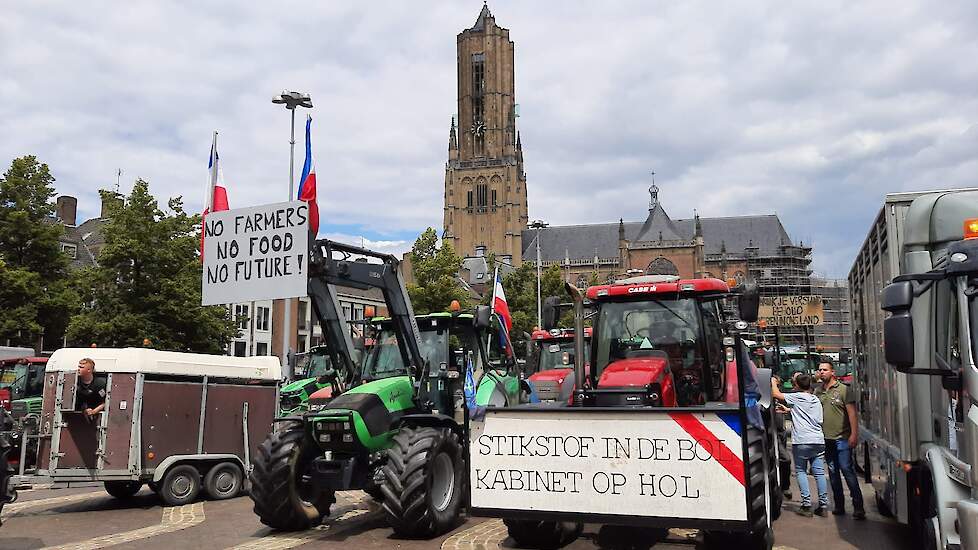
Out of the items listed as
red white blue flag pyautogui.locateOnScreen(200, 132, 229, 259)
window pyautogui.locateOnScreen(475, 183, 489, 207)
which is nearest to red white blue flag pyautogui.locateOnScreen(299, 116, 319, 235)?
red white blue flag pyautogui.locateOnScreen(200, 132, 229, 259)

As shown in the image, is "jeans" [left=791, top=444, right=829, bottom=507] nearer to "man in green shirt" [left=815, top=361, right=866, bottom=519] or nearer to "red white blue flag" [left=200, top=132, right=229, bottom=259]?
"man in green shirt" [left=815, top=361, right=866, bottom=519]

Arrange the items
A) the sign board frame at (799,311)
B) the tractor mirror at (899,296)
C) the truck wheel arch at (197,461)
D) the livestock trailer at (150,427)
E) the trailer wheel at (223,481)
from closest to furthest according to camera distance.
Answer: the tractor mirror at (899,296) → the livestock trailer at (150,427) → the truck wheel arch at (197,461) → the trailer wheel at (223,481) → the sign board frame at (799,311)

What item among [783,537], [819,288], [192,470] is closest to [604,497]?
[783,537]

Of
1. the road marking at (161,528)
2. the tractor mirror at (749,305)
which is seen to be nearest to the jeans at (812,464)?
the tractor mirror at (749,305)

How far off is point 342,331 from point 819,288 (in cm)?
7351

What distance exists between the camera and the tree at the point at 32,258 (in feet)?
82.6

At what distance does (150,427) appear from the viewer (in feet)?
36.1

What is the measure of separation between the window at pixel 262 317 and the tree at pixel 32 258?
754 inches

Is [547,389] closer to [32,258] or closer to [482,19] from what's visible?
[32,258]

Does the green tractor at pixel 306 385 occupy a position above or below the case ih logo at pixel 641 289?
below

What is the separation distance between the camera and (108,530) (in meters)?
A: 9.41

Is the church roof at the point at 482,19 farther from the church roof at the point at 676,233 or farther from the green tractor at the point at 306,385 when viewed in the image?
the green tractor at the point at 306,385

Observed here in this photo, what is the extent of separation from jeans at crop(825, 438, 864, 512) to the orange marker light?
15.0 ft

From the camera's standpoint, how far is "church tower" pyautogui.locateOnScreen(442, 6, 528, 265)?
316 ft
